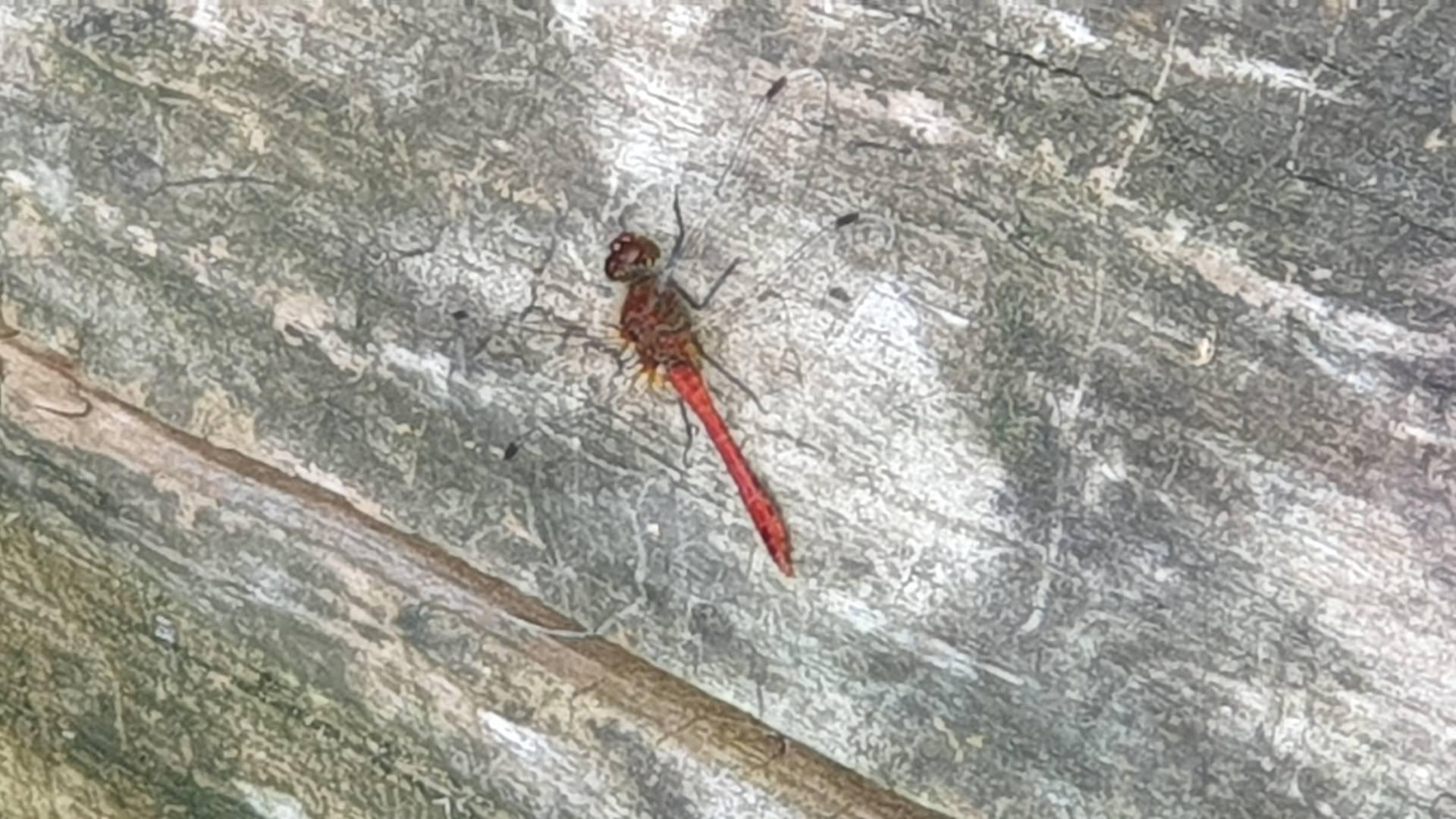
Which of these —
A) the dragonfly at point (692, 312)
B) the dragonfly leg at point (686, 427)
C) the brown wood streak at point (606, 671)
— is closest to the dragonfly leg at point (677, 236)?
the dragonfly at point (692, 312)

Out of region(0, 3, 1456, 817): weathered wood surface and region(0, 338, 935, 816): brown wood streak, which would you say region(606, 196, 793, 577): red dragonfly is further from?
region(0, 338, 935, 816): brown wood streak

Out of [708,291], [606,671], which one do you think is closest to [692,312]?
[708,291]

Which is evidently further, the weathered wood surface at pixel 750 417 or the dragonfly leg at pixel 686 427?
the dragonfly leg at pixel 686 427

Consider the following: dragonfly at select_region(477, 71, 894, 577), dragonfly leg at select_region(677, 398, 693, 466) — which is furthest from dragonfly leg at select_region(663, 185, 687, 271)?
dragonfly leg at select_region(677, 398, 693, 466)

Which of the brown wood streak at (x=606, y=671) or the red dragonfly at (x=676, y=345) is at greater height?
the red dragonfly at (x=676, y=345)

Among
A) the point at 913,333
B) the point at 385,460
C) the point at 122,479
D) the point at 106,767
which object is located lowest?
the point at 106,767

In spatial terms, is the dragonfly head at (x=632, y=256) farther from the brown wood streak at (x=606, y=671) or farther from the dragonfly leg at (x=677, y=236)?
the brown wood streak at (x=606, y=671)

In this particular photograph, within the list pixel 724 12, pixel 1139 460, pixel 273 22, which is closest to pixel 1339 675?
pixel 1139 460

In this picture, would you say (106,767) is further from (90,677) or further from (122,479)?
(122,479)
